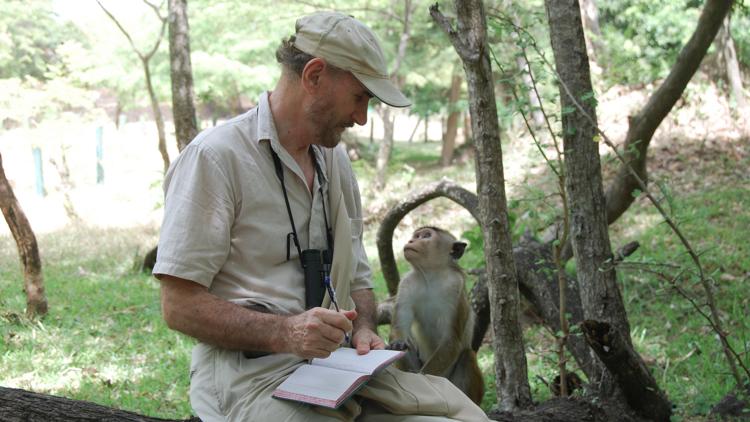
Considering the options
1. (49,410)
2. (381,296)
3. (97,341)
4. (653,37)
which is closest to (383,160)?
(653,37)

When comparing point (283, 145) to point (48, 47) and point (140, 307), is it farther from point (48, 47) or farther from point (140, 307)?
point (48, 47)

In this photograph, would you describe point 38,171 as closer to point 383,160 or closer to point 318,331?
point 383,160

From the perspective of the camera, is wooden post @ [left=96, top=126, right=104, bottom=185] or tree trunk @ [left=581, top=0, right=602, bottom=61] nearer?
tree trunk @ [left=581, top=0, right=602, bottom=61]

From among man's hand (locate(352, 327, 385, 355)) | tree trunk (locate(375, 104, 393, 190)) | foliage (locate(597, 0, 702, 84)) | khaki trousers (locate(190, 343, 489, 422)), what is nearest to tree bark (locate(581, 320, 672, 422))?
khaki trousers (locate(190, 343, 489, 422))

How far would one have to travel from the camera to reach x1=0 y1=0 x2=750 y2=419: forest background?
20.2ft

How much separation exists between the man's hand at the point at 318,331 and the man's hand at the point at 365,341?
0.41 m

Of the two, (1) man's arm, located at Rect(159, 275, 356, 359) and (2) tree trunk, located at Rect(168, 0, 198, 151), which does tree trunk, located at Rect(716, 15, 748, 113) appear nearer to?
(2) tree trunk, located at Rect(168, 0, 198, 151)

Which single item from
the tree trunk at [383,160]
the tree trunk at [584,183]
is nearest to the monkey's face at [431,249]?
the tree trunk at [584,183]

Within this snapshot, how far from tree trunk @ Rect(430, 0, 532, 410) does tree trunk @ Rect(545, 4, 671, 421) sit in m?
0.41

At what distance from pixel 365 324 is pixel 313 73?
1.08m

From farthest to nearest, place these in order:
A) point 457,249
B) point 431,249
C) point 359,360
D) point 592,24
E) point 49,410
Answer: point 592,24 < point 431,249 < point 457,249 < point 49,410 < point 359,360

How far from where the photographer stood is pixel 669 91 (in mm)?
6305

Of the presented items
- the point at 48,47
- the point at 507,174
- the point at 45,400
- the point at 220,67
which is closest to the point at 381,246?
the point at 45,400

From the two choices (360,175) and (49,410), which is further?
(360,175)
